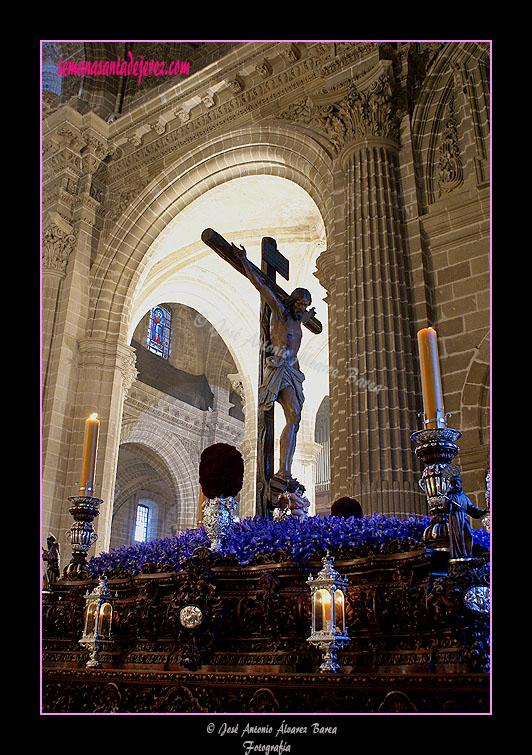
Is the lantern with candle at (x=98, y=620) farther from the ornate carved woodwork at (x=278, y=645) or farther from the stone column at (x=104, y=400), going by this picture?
the stone column at (x=104, y=400)

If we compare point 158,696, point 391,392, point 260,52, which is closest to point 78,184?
point 260,52

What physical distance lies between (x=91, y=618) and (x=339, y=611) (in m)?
1.55

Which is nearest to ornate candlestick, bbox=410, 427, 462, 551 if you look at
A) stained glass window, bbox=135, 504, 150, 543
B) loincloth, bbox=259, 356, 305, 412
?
loincloth, bbox=259, 356, 305, 412

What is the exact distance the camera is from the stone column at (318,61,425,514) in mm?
6523

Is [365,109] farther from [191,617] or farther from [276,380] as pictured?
[191,617]

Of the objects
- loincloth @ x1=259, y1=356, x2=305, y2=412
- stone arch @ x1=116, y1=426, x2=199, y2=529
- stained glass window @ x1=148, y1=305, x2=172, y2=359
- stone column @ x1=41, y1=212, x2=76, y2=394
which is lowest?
loincloth @ x1=259, y1=356, x2=305, y2=412

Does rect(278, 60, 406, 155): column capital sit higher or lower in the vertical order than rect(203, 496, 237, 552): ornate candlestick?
higher

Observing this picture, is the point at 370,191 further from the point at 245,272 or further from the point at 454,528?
the point at 454,528

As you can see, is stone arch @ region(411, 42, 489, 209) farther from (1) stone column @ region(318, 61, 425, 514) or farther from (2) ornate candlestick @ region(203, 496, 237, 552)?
(2) ornate candlestick @ region(203, 496, 237, 552)

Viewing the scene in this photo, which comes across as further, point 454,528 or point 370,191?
point 370,191

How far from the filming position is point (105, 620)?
355 centimetres

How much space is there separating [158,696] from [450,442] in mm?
1651

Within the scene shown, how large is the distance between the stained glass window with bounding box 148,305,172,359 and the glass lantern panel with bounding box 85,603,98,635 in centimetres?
1664

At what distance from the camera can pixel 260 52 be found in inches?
393
